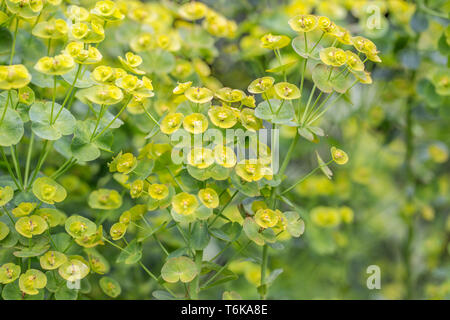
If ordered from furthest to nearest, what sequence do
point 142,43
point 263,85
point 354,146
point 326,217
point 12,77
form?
point 354,146
point 326,217
point 142,43
point 263,85
point 12,77

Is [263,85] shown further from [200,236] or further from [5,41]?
[5,41]

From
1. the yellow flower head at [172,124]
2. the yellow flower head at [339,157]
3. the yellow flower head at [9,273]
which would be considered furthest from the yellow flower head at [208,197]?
the yellow flower head at [9,273]

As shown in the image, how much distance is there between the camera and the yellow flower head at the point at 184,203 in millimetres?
695

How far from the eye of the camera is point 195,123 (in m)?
0.70

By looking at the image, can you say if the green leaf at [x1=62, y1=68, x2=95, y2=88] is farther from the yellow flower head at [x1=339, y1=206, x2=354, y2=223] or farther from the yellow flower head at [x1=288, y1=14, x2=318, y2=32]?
the yellow flower head at [x1=339, y1=206, x2=354, y2=223]

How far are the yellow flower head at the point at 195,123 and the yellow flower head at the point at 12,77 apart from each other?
9.1 inches

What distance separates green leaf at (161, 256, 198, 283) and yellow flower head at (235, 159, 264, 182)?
163 mm

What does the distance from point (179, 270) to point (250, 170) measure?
192mm

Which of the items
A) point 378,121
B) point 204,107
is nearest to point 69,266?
point 204,107

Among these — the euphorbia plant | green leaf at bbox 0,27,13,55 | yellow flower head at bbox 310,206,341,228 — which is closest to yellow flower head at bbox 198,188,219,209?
the euphorbia plant

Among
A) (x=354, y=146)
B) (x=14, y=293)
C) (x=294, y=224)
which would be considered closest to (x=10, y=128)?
(x=14, y=293)

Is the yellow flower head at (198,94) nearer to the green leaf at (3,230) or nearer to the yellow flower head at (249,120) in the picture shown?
the yellow flower head at (249,120)

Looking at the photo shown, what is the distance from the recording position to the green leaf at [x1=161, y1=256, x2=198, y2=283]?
0.73 m

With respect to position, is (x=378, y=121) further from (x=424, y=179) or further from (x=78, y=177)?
(x=78, y=177)
